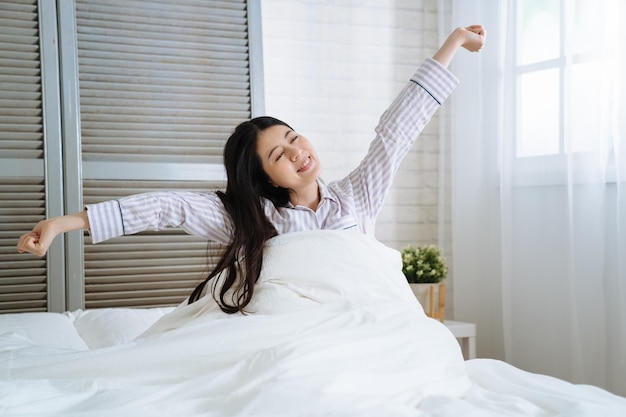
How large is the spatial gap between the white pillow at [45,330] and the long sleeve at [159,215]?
409mm

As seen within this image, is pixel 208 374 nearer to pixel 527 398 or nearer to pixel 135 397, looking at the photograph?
pixel 135 397

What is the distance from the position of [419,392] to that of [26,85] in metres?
2.23

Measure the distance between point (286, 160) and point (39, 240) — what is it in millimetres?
630

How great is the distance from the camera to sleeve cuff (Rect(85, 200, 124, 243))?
1.80 meters

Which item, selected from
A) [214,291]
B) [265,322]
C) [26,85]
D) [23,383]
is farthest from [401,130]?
[26,85]

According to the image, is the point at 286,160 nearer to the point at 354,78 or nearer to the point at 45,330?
the point at 45,330

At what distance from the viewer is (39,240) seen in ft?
5.47

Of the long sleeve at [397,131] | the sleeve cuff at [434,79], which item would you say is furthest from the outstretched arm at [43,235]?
the sleeve cuff at [434,79]

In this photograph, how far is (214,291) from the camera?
184 centimetres

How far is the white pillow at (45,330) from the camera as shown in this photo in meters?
2.11

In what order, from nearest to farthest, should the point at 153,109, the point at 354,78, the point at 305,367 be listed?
the point at 305,367 < the point at 153,109 < the point at 354,78

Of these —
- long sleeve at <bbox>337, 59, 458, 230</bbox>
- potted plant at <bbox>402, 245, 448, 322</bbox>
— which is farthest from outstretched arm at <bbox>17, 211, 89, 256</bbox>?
potted plant at <bbox>402, 245, 448, 322</bbox>

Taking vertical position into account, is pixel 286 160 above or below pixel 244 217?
above

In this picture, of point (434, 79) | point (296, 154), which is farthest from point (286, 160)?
point (434, 79)
